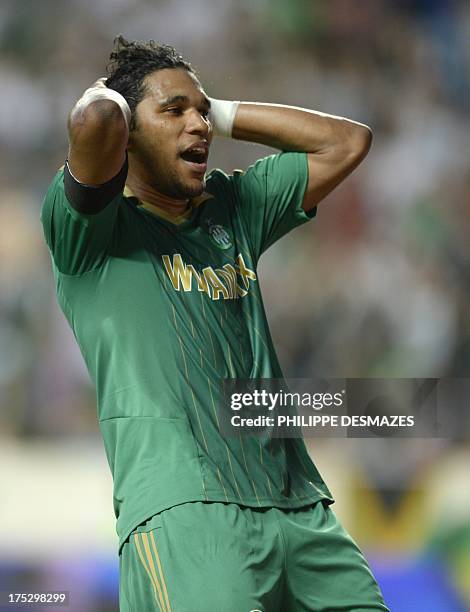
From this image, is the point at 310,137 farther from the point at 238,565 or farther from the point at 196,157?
the point at 238,565

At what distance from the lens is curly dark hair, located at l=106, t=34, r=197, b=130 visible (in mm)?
2248

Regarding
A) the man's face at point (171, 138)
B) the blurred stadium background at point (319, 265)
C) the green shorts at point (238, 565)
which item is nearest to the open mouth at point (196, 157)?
the man's face at point (171, 138)

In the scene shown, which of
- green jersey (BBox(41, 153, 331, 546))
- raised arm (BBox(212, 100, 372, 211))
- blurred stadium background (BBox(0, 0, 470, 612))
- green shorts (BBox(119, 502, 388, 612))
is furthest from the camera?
blurred stadium background (BBox(0, 0, 470, 612))

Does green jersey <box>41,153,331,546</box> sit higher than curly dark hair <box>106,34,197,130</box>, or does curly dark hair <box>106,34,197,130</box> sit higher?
curly dark hair <box>106,34,197,130</box>

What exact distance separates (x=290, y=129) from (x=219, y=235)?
337mm

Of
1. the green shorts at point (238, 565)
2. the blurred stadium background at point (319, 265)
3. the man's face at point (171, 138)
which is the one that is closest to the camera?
the green shorts at point (238, 565)

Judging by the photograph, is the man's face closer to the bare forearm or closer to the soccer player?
the soccer player

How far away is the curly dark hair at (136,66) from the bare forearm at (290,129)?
0.19 metres

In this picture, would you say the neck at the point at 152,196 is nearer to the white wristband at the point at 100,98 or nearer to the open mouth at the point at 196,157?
the open mouth at the point at 196,157

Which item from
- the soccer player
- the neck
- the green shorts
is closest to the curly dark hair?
the soccer player

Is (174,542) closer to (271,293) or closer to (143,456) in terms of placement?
(143,456)

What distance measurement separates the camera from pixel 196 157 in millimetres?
2221

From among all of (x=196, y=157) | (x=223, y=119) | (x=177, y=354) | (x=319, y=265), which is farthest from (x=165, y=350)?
(x=319, y=265)

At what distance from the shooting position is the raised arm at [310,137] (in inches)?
94.1
